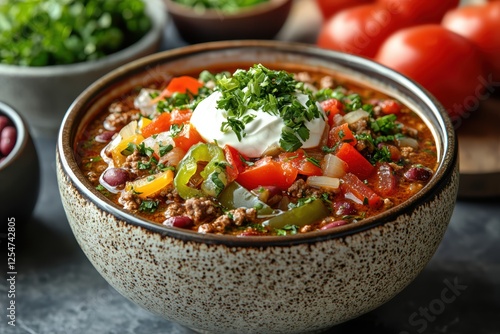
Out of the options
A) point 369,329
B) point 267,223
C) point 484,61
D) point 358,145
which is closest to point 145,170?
point 267,223

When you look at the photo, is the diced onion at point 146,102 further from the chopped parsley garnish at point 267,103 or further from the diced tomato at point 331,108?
the diced tomato at point 331,108

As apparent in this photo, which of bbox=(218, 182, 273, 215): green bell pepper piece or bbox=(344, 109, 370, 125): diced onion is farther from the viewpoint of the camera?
bbox=(344, 109, 370, 125): diced onion

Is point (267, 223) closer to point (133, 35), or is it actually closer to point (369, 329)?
point (369, 329)

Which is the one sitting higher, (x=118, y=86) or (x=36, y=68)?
(x=118, y=86)

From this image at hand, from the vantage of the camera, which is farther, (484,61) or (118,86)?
(484,61)

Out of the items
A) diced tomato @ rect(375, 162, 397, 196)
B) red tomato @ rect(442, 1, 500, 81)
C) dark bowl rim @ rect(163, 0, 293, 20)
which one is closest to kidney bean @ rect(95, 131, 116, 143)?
diced tomato @ rect(375, 162, 397, 196)

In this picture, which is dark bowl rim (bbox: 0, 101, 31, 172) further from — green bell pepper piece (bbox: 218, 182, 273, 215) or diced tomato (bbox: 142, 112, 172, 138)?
green bell pepper piece (bbox: 218, 182, 273, 215)

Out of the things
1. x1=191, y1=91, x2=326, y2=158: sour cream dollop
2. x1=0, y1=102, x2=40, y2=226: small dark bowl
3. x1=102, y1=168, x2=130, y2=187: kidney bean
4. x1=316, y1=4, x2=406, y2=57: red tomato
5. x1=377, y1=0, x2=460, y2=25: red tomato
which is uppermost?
x1=191, y1=91, x2=326, y2=158: sour cream dollop
